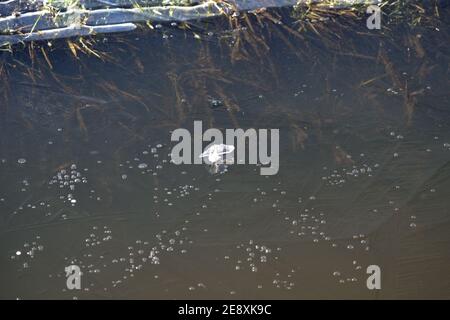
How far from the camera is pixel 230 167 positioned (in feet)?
8.89

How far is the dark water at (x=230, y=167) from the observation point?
8.85ft

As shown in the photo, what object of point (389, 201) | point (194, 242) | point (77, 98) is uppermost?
point (77, 98)

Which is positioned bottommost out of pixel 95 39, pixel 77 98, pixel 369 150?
pixel 369 150

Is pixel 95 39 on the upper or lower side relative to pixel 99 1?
lower

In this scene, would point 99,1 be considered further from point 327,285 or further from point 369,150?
point 327,285

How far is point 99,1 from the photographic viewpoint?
274 cm

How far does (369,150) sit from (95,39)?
3.94ft

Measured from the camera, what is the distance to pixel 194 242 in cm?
271

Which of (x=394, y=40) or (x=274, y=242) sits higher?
(x=394, y=40)

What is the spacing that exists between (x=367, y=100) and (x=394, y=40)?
27cm

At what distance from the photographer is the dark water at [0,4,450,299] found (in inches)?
106
